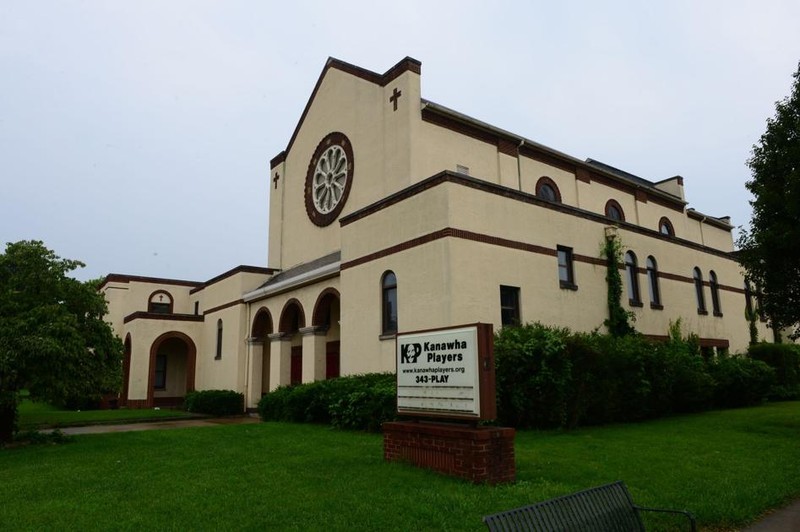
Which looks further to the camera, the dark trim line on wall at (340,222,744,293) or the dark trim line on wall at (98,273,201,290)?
the dark trim line on wall at (98,273,201,290)

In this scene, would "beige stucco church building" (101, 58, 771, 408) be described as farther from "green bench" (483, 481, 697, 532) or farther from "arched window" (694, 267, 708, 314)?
"green bench" (483, 481, 697, 532)

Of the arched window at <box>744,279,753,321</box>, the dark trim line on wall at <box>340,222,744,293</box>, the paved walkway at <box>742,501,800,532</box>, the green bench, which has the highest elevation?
the dark trim line on wall at <box>340,222,744,293</box>

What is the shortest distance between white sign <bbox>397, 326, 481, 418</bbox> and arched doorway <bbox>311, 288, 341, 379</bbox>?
43.0 ft

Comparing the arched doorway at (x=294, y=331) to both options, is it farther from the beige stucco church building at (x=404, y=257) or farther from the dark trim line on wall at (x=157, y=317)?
the dark trim line on wall at (x=157, y=317)

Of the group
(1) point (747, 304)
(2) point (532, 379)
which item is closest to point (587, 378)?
(2) point (532, 379)

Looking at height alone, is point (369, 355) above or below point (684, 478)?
above

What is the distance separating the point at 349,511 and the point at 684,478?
5191mm

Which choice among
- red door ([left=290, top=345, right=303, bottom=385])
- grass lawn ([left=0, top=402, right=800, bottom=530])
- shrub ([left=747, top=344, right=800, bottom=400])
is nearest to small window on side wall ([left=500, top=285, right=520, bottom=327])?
grass lawn ([left=0, top=402, right=800, bottom=530])

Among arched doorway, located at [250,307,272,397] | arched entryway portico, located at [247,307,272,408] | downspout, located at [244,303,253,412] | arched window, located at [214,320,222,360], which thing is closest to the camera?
arched entryway portico, located at [247,307,272,408]

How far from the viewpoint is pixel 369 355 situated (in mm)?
19734

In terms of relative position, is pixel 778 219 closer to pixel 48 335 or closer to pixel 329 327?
pixel 329 327

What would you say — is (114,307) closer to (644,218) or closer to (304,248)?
(304,248)

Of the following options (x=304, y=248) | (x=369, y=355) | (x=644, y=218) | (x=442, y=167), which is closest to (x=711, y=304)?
(x=644, y=218)

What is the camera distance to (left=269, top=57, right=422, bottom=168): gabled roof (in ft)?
75.6
